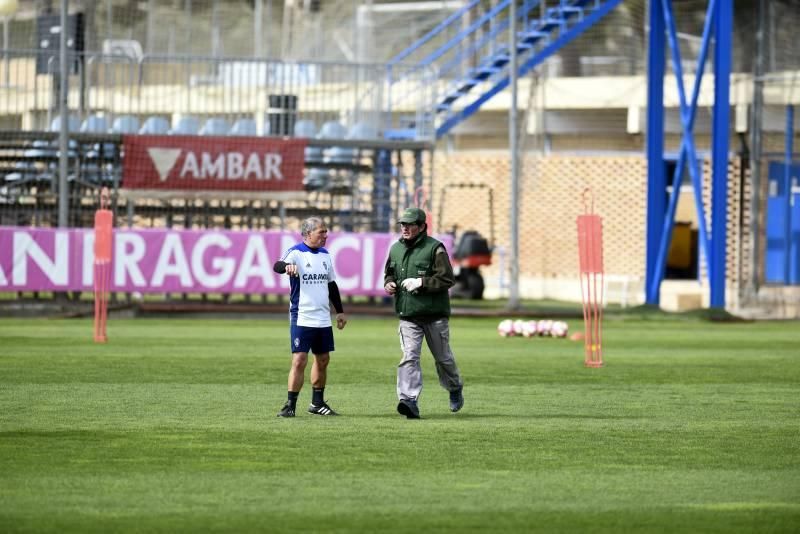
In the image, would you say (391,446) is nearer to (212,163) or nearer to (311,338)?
(311,338)

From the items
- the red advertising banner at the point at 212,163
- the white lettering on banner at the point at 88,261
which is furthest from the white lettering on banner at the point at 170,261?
the red advertising banner at the point at 212,163

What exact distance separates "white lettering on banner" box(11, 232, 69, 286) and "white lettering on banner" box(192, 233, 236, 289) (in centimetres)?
256

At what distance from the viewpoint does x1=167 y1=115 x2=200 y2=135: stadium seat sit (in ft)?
123

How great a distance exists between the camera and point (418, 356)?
15227mm

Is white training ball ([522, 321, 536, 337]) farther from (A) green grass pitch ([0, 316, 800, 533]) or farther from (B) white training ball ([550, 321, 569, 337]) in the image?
(A) green grass pitch ([0, 316, 800, 533])

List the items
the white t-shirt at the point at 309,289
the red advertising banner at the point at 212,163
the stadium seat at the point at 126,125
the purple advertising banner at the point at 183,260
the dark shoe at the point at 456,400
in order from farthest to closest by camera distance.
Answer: the stadium seat at the point at 126,125
the red advertising banner at the point at 212,163
the purple advertising banner at the point at 183,260
the dark shoe at the point at 456,400
the white t-shirt at the point at 309,289

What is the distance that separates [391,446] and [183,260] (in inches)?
845

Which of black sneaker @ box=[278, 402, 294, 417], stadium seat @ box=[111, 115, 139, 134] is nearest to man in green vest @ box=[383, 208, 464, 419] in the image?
black sneaker @ box=[278, 402, 294, 417]

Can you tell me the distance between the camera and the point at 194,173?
118ft

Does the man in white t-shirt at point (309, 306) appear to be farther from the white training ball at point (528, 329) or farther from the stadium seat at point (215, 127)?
the stadium seat at point (215, 127)

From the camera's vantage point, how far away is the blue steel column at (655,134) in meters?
39.0

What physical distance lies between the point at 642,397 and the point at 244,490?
7888 mm

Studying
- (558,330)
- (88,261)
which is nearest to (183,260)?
(88,261)

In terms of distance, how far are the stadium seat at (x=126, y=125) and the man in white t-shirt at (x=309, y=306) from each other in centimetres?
2214
